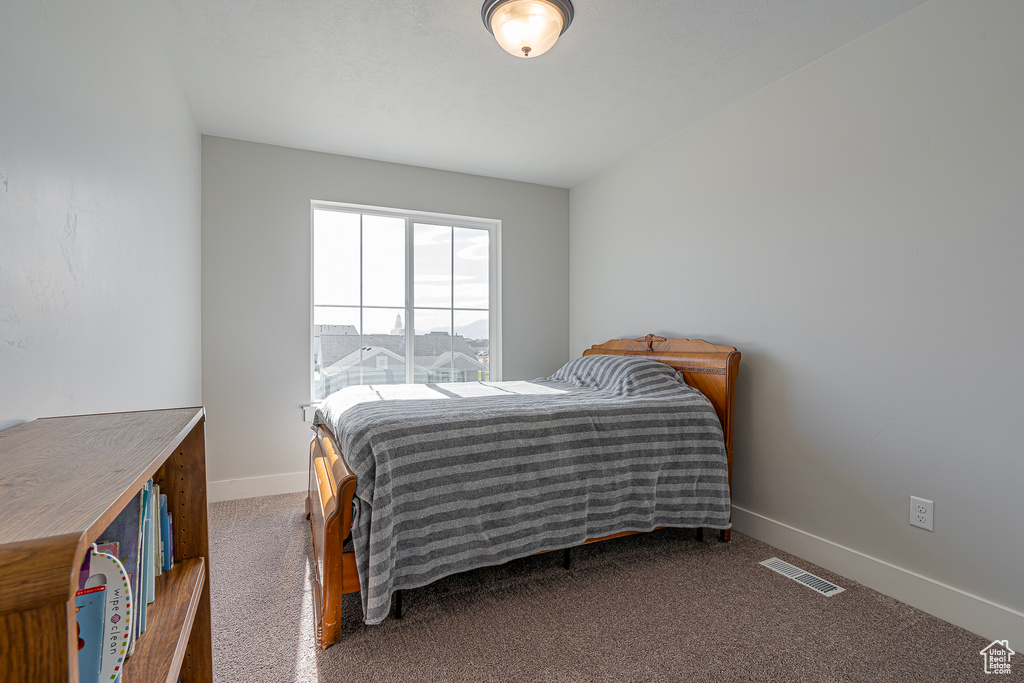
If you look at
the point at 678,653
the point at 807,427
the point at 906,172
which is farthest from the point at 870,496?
the point at 906,172

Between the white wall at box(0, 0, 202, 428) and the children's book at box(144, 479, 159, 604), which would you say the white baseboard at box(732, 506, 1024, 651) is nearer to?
the children's book at box(144, 479, 159, 604)

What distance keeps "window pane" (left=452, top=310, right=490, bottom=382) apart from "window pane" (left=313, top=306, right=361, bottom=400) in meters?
0.79

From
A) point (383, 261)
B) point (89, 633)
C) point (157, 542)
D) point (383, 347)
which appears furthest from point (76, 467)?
point (383, 261)

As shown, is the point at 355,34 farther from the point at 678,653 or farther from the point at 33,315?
the point at 678,653

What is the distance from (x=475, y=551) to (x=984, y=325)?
202 centimetres

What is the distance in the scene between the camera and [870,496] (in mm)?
2178

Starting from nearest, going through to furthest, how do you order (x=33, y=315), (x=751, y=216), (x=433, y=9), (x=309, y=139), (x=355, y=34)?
(x=33, y=315)
(x=433, y=9)
(x=355, y=34)
(x=751, y=216)
(x=309, y=139)

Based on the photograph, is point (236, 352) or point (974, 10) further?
point (236, 352)

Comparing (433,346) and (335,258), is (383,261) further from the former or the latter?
(433,346)

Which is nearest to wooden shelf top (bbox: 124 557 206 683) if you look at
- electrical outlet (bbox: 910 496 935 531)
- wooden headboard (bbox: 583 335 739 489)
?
wooden headboard (bbox: 583 335 739 489)

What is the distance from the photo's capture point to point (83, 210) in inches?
50.3

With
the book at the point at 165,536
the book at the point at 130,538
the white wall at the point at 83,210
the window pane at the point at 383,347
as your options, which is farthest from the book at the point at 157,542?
the window pane at the point at 383,347

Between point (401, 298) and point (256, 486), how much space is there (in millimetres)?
1621

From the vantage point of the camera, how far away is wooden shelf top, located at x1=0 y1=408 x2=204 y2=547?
18.4 inches
